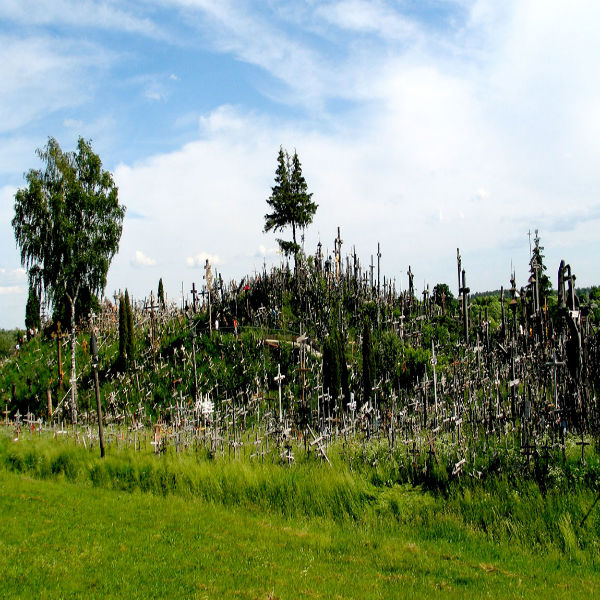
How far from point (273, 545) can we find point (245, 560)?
745 mm

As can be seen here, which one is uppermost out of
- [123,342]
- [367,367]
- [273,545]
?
[123,342]

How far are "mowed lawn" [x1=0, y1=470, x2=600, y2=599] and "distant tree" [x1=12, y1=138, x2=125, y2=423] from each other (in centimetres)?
1992

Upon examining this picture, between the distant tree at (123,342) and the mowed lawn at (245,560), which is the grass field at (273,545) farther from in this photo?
the distant tree at (123,342)

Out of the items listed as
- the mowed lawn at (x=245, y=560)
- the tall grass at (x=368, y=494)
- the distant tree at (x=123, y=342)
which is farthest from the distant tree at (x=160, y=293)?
the mowed lawn at (x=245, y=560)

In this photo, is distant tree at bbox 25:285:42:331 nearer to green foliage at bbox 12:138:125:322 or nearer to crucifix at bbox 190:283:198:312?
green foliage at bbox 12:138:125:322

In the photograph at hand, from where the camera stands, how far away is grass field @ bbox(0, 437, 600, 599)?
21.3ft

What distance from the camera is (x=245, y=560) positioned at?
7375mm

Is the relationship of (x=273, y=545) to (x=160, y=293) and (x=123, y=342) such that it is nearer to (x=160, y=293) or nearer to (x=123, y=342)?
(x=123, y=342)

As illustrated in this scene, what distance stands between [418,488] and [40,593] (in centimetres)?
649

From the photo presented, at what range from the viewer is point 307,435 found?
12953 millimetres

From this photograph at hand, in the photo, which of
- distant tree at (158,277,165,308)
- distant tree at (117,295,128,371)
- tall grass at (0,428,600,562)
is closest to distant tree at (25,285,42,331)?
distant tree at (158,277,165,308)

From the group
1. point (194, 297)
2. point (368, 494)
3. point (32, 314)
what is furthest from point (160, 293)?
point (368, 494)

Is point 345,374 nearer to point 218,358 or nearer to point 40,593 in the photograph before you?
point 218,358

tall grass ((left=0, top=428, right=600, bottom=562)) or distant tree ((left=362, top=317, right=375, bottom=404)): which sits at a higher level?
distant tree ((left=362, top=317, right=375, bottom=404))
